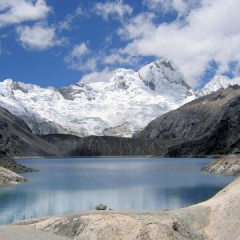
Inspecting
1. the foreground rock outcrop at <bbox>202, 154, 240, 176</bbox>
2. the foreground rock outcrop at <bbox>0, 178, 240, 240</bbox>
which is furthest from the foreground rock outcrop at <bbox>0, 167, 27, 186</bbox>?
the foreground rock outcrop at <bbox>0, 178, 240, 240</bbox>

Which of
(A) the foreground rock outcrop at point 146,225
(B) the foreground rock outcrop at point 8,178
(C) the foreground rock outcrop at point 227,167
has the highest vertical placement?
(C) the foreground rock outcrop at point 227,167

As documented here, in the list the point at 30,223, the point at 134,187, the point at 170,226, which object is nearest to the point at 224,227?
the point at 170,226

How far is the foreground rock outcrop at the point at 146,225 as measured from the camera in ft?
90.5

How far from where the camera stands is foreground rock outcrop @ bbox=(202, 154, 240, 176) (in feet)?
420

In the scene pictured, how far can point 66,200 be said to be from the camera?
74312 millimetres

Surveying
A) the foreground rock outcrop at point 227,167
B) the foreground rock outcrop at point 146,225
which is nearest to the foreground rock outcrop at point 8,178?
the foreground rock outcrop at point 227,167

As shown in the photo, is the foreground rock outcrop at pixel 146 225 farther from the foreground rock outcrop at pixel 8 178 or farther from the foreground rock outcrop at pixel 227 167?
the foreground rock outcrop at pixel 227 167

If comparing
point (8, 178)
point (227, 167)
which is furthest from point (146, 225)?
point (227, 167)

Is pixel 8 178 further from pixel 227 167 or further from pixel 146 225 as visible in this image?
pixel 146 225

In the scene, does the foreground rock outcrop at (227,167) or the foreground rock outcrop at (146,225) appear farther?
the foreground rock outcrop at (227,167)

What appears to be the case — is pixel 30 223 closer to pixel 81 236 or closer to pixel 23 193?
pixel 81 236

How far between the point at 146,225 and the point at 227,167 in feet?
354

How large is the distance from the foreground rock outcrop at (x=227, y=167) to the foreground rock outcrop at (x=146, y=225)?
310 ft

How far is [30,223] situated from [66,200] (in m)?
42.8
